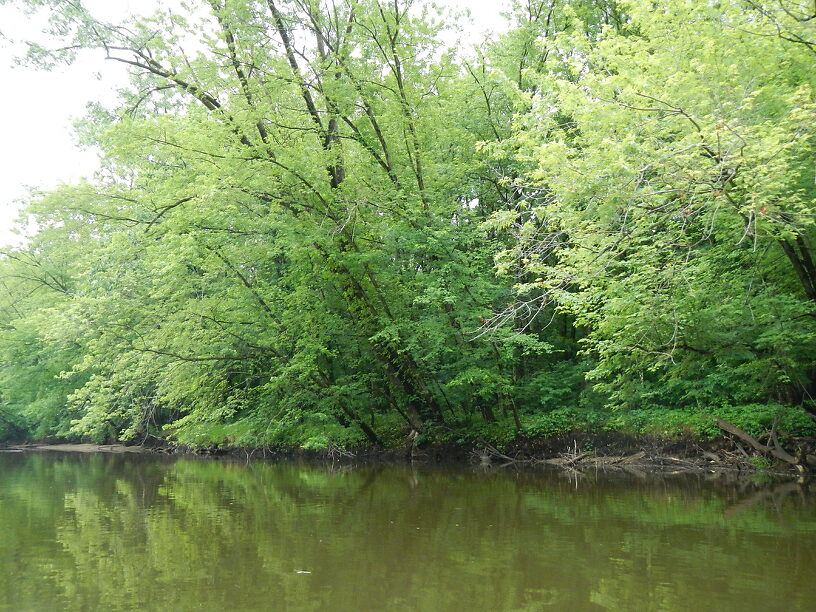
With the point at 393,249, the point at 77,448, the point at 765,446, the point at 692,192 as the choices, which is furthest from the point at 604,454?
the point at 77,448

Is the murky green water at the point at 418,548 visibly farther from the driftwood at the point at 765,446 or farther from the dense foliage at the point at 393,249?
the dense foliage at the point at 393,249

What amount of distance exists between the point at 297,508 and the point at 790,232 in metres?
8.04

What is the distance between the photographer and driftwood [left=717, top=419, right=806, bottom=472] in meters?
12.3

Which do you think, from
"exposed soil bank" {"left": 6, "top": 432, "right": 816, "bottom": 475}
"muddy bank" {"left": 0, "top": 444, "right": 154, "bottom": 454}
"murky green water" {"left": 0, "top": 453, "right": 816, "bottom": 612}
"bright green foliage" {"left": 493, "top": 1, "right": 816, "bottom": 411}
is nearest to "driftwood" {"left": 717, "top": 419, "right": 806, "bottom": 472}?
"exposed soil bank" {"left": 6, "top": 432, "right": 816, "bottom": 475}

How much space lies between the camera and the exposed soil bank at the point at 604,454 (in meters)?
13.2

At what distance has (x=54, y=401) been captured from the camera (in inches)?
1114

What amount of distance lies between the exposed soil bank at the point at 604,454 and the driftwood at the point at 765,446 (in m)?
0.10

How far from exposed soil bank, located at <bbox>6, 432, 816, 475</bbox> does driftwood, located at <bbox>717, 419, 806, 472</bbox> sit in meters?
0.10

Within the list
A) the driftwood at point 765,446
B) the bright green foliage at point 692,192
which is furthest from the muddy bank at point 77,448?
the driftwood at point 765,446

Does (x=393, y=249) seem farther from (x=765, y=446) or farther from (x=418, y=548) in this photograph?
(x=418, y=548)

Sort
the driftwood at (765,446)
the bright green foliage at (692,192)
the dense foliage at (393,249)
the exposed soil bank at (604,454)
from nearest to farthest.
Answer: the bright green foliage at (692,192) < the dense foliage at (393,249) < the driftwood at (765,446) < the exposed soil bank at (604,454)

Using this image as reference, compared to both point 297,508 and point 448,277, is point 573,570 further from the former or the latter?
point 448,277

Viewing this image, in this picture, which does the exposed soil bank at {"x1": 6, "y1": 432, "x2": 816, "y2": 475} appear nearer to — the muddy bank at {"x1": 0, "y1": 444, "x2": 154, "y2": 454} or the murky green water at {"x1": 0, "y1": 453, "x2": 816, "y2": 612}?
the murky green water at {"x1": 0, "y1": 453, "x2": 816, "y2": 612}

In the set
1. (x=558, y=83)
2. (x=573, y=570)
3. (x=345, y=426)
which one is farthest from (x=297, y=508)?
(x=345, y=426)
